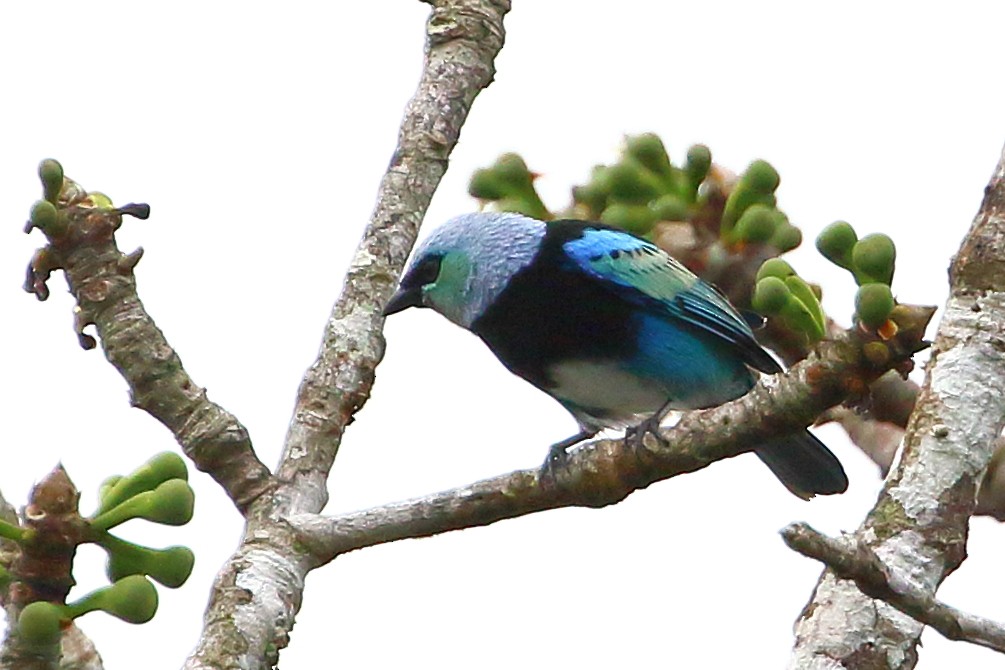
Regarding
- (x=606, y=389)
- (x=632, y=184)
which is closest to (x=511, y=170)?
(x=632, y=184)

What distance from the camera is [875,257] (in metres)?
2.98

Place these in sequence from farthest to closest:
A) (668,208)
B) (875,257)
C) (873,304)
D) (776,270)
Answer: (668,208)
(776,270)
(875,257)
(873,304)

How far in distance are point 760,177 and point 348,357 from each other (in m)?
1.37

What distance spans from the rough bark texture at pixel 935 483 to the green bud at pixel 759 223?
4.01 ft

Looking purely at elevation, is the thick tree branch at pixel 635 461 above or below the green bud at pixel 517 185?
below

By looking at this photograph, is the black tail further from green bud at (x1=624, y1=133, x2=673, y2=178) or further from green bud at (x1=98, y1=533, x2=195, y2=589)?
green bud at (x1=98, y1=533, x2=195, y2=589)

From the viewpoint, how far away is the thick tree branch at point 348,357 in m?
3.60

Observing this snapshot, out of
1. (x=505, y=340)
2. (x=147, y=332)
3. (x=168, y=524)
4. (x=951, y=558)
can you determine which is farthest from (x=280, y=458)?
(x=951, y=558)

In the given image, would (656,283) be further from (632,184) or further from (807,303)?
(807,303)


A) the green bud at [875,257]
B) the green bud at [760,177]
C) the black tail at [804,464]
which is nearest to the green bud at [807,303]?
the green bud at [875,257]

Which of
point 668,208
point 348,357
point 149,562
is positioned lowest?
point 149,562

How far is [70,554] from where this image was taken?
135 inches

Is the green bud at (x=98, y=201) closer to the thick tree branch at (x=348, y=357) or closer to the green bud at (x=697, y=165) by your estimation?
the thick tree branch at (x=348, y=357)

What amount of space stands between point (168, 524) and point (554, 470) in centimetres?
86
